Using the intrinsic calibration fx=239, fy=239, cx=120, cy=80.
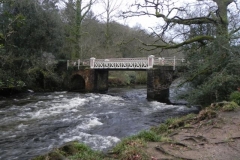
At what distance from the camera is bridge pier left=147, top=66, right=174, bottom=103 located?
19359 mm

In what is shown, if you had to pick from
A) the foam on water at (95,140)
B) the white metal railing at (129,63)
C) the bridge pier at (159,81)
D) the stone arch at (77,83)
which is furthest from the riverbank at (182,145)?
the stone arch at (77,83)

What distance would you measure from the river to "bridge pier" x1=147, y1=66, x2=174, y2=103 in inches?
143

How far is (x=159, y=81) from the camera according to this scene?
1983cm

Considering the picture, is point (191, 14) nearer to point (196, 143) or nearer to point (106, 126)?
point (106, 126)

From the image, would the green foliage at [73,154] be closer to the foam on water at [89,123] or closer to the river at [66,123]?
the river at [66,123]

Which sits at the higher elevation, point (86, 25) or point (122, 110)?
point (86, 25)

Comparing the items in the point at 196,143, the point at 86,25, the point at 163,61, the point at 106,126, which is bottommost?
the point at 106,126

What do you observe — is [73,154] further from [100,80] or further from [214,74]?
[100,80]

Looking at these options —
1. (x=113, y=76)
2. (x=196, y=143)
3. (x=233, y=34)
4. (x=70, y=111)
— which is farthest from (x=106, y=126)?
(x=113, y=76)

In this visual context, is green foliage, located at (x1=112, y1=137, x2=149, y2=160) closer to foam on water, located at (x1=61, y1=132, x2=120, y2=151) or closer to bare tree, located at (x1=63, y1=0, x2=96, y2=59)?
foam on water, located at (x1=61, y1=132, x2=120, y2=151)

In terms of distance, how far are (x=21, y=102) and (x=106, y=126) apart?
8.31 m

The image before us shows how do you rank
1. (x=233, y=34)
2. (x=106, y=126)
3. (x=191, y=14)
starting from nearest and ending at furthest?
(x=106, y=126) → (x=233, y=34) → (x=191, y=14)

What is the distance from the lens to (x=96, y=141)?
26.6ft

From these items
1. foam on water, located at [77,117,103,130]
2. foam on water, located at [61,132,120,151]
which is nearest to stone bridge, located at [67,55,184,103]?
foam on water, located at [77,117,103,130]
